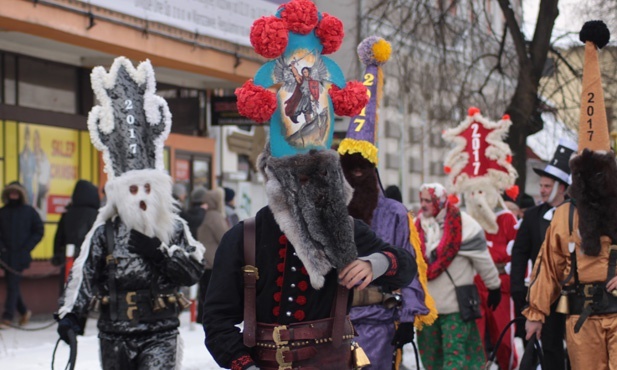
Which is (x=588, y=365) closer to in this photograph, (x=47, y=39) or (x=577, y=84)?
(x=47, y=39)

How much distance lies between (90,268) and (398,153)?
64.4ft

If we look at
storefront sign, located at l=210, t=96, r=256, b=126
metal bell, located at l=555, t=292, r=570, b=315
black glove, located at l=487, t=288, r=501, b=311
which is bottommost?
black glove, located at l=487, t=288, r=501, b=311

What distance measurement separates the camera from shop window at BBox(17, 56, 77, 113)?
48.1 ft

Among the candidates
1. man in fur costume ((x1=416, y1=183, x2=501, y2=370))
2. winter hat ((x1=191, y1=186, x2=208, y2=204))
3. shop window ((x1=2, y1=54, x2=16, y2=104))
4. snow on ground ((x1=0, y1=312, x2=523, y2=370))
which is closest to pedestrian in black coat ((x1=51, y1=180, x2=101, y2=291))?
snow on ground ((x1=0, y1=312, x2=523, y2=370))

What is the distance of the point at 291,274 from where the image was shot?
14.4ft

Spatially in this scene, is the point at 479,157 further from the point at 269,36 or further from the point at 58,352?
the point at 269,36

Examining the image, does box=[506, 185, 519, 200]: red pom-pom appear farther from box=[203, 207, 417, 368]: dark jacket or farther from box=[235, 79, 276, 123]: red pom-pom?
box=[203, 207, 417, 368]: dark jacket

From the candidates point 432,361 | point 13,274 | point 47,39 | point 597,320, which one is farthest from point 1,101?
point 597,320

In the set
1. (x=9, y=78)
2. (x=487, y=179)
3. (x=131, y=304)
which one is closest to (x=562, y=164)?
(x=131, y=304)

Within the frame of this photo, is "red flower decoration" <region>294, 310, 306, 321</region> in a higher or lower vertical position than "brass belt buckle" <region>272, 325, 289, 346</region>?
higher

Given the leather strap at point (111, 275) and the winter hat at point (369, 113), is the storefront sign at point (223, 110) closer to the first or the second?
the winter hat at point (369, 113)

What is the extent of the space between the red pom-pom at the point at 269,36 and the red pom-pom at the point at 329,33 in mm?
207

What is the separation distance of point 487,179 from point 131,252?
6806 millimetres

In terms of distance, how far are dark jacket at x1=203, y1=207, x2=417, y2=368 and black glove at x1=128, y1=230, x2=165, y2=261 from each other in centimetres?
251
